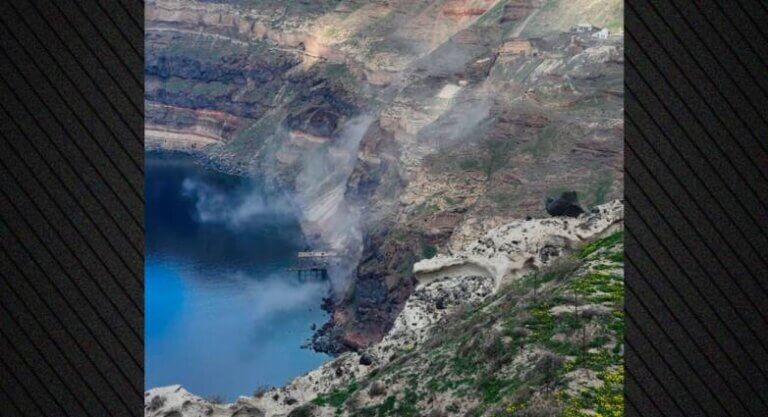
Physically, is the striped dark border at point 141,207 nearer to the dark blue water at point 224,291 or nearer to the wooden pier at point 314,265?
the dark blue water at point 224,291

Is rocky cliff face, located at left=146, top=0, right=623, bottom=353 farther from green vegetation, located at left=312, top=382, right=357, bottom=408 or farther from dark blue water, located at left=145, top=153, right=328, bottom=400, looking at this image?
green vegetation, located at left=312, top=382, right=357, bottom=408

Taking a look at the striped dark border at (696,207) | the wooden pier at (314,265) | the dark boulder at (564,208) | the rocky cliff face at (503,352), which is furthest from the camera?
the wooden pier at (314,265)

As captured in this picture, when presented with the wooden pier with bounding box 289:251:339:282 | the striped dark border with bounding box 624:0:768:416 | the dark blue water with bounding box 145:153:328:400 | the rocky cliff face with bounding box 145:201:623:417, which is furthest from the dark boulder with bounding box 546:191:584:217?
the wooden pier with bounding box 289:251:339:282

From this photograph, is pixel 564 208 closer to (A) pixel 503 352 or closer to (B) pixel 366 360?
(B) pixel 366 360

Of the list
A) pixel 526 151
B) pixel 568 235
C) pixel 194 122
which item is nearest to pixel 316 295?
pixel 526 151

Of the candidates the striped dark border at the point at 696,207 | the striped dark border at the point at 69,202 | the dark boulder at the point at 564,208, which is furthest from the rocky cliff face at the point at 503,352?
the striped dark border at the point at 69,202

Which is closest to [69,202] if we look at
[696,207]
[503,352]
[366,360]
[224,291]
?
[696,207]

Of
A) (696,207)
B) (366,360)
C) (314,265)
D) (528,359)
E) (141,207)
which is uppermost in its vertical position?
(314,265)

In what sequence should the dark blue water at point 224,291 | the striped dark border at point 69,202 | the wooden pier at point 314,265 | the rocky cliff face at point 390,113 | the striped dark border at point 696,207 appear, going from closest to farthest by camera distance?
the striped dark border at point 69,202
the striped dark border at point 696,207
the rocky cliff face at point 390,113
the dark blue water at point 224,291
the wooden pier at point 314,265
